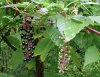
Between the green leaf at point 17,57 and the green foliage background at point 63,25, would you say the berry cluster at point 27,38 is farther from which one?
the green leaf at point 17,57

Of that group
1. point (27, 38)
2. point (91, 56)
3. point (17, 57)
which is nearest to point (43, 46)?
point (27, 38)

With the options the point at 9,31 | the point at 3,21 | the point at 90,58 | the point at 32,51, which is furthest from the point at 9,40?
the point at 90,58

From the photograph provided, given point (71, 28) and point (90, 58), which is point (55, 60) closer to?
point (90, 58)

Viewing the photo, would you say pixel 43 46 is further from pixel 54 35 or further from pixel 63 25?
pixel 63 25

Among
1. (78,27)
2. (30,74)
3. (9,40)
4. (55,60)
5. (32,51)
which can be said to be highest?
(78,27)

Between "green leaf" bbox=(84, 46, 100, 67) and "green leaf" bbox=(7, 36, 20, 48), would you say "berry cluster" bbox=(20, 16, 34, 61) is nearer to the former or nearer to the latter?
"green leaf" bbox=(84, 46, 100, 67)

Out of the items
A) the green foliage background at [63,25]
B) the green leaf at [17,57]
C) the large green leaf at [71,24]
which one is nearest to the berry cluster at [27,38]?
the green foliage background at [63,25]

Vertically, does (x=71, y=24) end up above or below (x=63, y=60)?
above

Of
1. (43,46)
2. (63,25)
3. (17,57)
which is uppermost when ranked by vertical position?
(63,25)
